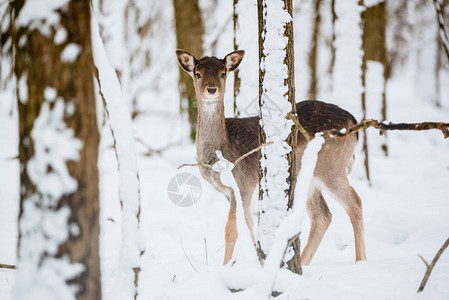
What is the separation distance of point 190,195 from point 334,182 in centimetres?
237

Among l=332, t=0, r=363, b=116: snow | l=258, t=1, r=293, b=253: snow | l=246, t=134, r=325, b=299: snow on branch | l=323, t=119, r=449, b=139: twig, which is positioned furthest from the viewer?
l=332, t=0, r=363, b=116: snow

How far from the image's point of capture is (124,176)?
2426 millimetres

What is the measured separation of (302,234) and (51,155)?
13.0 feet

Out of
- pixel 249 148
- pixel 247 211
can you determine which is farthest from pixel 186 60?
pixel 247 211

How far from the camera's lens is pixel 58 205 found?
198 cm

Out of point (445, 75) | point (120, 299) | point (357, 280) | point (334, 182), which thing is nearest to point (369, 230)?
point (334, 182)

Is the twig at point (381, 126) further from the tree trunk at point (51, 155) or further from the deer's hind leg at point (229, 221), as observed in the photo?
the deer's hind leg at point (229, 221)

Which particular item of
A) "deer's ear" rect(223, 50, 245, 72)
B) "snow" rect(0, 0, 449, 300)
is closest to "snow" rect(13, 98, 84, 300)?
"snow" rect(0, 0, 449, 300)

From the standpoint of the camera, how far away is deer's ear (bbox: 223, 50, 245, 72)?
440cm

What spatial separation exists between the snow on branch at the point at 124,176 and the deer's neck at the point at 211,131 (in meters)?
2.06

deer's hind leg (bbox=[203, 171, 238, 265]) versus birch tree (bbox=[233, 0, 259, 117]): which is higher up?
birch tree (bbox=[233, 0, 259, 117])

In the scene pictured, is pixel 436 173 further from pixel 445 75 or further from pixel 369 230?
pixel 445 75

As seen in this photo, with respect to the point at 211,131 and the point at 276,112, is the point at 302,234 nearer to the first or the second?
the point at 211,131

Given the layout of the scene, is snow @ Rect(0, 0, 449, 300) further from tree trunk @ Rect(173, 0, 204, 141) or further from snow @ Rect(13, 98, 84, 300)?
tree trunk @ Rect(173, 0, 204, 141)
